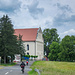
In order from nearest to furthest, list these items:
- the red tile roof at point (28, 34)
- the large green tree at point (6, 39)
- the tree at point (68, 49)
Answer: the large green tree at point (6, 39), the tree at point (68, 49), the red tile roof at point (28, 34)

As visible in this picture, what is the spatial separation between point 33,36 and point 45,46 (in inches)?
639

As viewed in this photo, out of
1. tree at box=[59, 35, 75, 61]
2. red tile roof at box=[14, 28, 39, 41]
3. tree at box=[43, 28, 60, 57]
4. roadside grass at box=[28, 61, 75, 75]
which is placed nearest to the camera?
roadside grass at box=[28, 61, 75, 75]

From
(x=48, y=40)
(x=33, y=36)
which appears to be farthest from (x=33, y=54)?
(x=48, y=40)

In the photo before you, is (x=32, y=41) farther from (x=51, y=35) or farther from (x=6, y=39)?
(x=6, y=39)

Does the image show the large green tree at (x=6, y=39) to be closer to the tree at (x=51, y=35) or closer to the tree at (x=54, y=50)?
the tree at (x=54, y=50)

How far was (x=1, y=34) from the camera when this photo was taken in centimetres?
4681

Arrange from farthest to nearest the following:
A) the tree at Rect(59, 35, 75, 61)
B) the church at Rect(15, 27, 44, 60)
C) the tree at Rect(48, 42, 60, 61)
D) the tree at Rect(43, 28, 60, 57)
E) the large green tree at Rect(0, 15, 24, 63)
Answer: the tree at Rect(43, 28, 60, 57)
the tree at Rect(48, 42, 60, 61)
the church at Rect(15, 27, 44, 60)
the tree at Rect(59, 35, 75, 61)
the large green tree at Rect(0, 15, 24, 63)

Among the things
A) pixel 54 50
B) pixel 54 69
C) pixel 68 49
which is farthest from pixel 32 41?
pixel 54 69

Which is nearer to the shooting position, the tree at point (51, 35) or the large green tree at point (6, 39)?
the large green tree at point (6, 39)

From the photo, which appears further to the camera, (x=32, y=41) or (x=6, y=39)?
(x=32, y=41)

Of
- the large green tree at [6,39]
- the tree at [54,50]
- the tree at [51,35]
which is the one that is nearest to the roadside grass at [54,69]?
the large green tree at [6,39]

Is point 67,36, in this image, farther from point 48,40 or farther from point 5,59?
point 5,59

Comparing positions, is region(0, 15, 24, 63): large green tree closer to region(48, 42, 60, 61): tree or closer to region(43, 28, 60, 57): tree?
region(48, 42, 60, 61): tree

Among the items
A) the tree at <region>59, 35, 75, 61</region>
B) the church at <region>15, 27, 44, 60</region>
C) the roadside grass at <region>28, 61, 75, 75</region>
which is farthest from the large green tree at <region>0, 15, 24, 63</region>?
the church at <region>15, 27, 44, 60</region>
